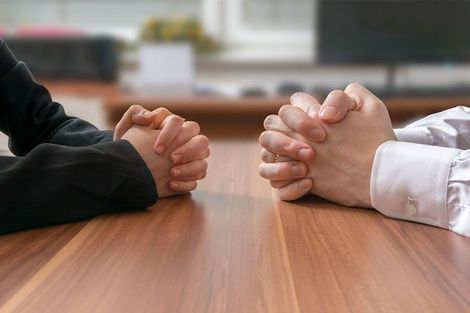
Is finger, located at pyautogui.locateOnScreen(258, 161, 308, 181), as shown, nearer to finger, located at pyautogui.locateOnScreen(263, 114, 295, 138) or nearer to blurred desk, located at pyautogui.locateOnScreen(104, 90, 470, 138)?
finger, located at pyautogui.locateOnScreen(263, 114, 295, 138)

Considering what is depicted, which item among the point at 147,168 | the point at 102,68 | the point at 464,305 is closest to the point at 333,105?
the point at 147,168

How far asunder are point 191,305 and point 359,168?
350 millimetres

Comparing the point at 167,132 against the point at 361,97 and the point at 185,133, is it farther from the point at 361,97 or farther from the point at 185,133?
the point at 361,97

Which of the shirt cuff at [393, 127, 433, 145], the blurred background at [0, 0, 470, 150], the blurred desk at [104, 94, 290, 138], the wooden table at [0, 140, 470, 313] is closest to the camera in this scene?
the wooden table at [0, 140, 470, 313]

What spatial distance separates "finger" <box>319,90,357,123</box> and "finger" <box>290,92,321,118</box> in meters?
0.02

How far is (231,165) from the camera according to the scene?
929 mm

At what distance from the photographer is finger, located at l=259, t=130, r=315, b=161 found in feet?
2.32

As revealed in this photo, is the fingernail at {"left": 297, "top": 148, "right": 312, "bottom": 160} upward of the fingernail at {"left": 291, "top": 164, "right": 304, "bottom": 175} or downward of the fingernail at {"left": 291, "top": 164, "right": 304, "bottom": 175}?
upward

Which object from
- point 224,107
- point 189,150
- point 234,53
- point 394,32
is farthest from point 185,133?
point 234,53

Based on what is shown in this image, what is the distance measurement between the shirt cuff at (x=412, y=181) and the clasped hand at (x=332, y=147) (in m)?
0.02

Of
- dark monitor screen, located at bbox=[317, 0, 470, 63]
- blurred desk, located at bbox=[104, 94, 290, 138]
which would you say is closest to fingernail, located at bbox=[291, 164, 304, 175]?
blurred desk, located at bbox=[104, 94, 290, 138]

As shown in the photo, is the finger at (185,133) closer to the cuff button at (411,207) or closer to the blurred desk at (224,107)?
Result: the cuff button at (411,207)

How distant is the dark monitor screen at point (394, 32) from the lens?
2.82 meters

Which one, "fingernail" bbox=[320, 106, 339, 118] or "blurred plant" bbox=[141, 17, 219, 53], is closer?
"fingernail" bbox=[320, 106, 339, 118]
